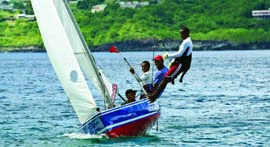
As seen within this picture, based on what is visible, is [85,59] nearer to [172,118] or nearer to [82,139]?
[82,139]

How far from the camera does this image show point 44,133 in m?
37.4

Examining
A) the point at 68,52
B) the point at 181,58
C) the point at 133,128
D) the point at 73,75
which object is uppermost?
the point at 68,52

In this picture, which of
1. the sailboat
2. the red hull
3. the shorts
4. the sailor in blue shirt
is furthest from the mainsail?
the shorts

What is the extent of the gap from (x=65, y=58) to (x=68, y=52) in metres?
0.22

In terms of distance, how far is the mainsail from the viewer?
1276 inches

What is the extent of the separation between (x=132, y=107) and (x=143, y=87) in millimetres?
941

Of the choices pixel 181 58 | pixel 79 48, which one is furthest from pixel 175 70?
pixel 79 48

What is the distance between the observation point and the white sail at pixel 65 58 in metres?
32.4

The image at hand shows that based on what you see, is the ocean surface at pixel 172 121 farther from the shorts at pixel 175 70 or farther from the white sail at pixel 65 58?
the shorts at pixel 175 70

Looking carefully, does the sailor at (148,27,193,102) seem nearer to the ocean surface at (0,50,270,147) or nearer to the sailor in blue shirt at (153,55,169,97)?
the sailor in blue shirt at (153,55,169,97)

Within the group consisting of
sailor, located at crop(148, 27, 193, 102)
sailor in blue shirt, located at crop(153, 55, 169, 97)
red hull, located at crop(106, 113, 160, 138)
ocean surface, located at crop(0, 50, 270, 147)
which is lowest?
ocean surface, located at crop(0, 50, 270, 147)

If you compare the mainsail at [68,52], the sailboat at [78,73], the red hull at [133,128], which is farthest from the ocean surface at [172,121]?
the mainsail at [68,52]

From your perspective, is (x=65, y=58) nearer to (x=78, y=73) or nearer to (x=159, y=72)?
(x=78, y=73)

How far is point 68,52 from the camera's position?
32531 millimetres
